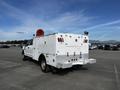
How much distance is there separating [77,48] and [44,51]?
2.02 metres

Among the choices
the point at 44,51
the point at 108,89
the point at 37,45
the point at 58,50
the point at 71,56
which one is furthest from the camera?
the point at 37,45

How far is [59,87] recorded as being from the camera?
5832mm

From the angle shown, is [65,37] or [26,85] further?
[65,37]

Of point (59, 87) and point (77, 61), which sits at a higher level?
point (77, 61)

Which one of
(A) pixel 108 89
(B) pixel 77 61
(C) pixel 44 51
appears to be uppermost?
(C) pixel 44 51

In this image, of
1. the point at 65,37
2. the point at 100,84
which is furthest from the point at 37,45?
the point at 100,84

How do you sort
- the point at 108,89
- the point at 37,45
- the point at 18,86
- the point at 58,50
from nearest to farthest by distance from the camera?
the point at 108,89, the point at 18,86, the point at 58,50, the point at 37,45

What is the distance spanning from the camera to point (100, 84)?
625cm

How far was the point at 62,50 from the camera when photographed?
7582mm

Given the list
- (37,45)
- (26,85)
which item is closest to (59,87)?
(26,85)

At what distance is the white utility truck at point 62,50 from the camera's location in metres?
7.43

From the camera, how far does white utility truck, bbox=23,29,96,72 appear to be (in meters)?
7.43

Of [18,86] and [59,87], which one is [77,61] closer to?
[59,87]

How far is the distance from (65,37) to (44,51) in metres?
1.70
